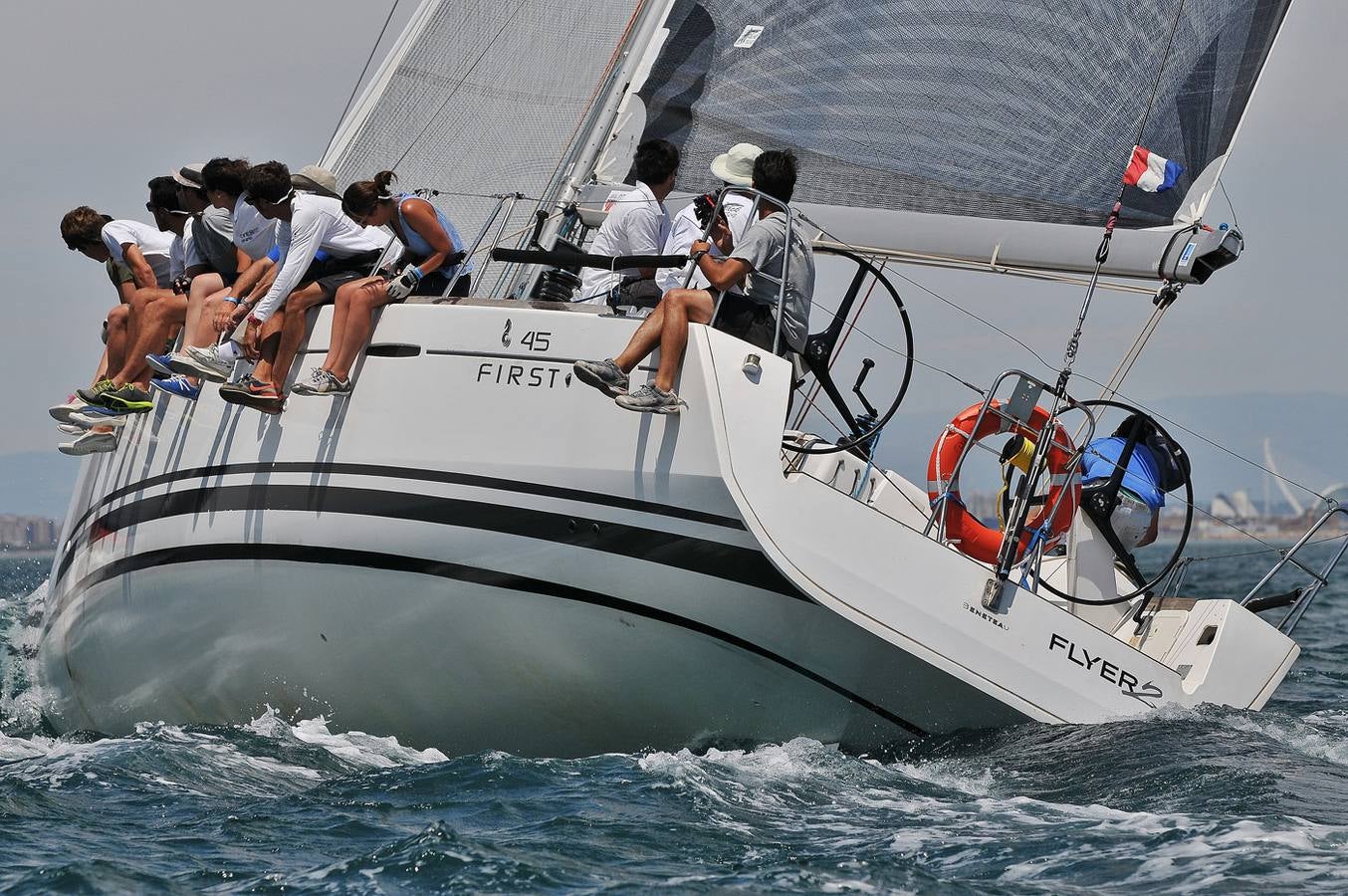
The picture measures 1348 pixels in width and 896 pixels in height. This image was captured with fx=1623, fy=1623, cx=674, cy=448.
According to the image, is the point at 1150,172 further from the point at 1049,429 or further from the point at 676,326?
the point at 676,326

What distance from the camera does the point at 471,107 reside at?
874 centimetres

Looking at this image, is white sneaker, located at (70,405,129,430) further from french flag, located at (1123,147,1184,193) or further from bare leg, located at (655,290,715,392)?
french flag, located at (1123,147,1184,193)

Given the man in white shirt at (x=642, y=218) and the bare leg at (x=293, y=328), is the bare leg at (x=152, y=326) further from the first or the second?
the man in white shirt at (x=642, y=218)

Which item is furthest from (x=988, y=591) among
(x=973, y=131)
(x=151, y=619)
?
(x=151, y=619)

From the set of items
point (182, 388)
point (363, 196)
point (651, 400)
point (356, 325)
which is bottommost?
point (182, 388)

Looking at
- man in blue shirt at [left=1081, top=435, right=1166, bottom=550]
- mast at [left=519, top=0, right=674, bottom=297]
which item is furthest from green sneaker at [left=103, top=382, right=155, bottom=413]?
man in blue shirt at [left=1081, top=435, right=1166, bottom=550]

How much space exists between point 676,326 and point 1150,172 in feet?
9.02

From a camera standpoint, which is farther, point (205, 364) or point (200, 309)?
point (200, 309)

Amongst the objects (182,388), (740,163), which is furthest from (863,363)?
(182,388)

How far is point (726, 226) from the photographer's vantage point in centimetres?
604

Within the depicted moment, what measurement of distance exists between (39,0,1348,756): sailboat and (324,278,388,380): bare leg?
0.24 feet

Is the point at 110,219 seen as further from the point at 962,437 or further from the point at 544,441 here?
the point at 962,437

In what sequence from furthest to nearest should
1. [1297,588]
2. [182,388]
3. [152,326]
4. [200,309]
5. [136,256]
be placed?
1. [136,256]
2. [152,326]
3. [200,309]
4. [1297,588]
5. [182,388]

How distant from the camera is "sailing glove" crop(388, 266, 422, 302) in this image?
5977mm
